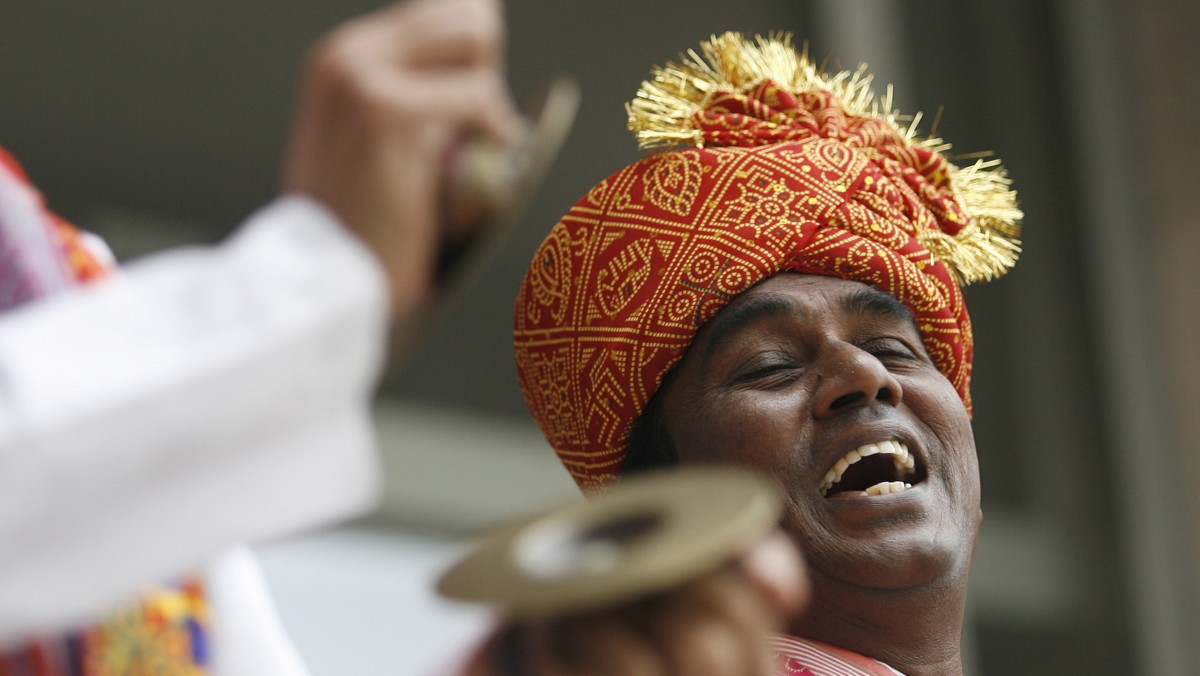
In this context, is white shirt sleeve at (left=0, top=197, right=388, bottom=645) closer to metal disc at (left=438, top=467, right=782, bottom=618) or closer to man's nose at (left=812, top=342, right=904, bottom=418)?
metal disc at (left=438, top=467, right=782, bottom=618)

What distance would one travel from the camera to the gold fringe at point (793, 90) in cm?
257

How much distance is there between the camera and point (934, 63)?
6.97 meters

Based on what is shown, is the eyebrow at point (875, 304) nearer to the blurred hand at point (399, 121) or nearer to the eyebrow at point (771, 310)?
the eyebrow at point (771, 310)

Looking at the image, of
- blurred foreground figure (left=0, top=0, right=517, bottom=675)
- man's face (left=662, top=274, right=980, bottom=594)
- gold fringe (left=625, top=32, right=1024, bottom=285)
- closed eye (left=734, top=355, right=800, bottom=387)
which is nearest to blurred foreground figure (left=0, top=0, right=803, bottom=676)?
blurred foreground figure (left=0, top=0, right=517, bottom=675)

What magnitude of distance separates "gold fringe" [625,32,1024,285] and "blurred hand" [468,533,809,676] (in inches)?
56.0

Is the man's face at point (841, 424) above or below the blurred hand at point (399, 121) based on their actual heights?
below

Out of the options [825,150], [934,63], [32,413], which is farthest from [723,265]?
[934,63]

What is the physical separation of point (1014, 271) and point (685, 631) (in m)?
6.23

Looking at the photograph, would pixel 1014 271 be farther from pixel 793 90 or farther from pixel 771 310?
pixel 771 310

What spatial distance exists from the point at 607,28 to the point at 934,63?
1.68 metres

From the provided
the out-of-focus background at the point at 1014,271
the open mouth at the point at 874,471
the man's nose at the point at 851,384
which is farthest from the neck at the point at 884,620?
the out-of-focus background at the point at 1014,271

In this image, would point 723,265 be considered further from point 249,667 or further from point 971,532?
point 249,667

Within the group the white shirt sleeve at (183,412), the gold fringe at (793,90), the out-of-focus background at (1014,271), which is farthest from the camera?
the out-of-focus background at (1014,271)

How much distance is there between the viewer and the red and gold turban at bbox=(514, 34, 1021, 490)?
7.77 feet
